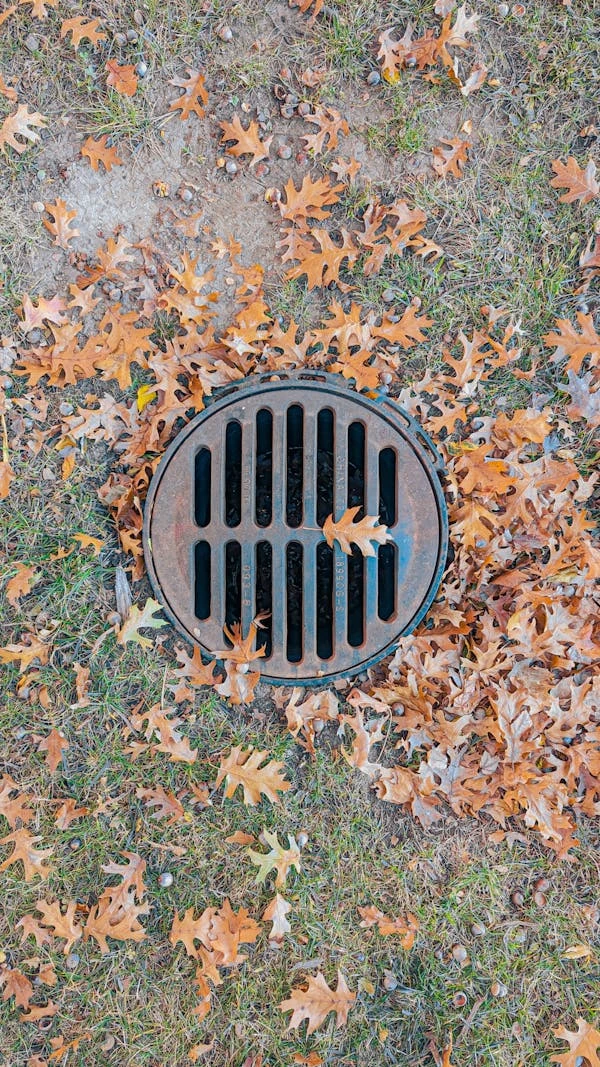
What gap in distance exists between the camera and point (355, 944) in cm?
240

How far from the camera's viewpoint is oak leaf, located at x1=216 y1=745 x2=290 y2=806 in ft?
7.93

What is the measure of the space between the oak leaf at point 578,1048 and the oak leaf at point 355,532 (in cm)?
178

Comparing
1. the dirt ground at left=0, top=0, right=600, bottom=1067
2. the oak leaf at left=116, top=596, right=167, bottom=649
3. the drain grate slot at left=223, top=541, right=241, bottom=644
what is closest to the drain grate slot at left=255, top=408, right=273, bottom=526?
the drain grate slot at left=223, top=541, right=241, bottom=644

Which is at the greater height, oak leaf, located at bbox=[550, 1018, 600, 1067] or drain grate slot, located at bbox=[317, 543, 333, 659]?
drain grate slot, located at bbox=[317, 543, 333, 659]

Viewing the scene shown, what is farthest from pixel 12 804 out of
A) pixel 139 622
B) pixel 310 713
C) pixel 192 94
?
pixel 192 94

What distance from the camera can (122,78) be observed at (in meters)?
2.48

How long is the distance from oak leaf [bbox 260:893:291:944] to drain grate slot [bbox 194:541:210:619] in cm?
101

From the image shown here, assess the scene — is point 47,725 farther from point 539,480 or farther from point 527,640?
point 539,480

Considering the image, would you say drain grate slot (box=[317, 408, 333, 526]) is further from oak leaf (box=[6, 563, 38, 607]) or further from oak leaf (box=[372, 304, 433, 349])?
oak leaf (box=[6, 563, 38, 607])

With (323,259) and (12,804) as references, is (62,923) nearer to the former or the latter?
(12,804)

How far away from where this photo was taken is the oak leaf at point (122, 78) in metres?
2.47

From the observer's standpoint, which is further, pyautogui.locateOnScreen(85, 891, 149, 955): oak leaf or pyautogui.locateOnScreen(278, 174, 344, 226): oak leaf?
pyautogui.locateOnScreen(278, 174, 344, 226): oak leaf

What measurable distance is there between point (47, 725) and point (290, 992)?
1.24 m

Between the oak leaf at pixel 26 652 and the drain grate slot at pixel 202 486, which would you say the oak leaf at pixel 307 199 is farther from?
the oak leaf at pixel 26 652
